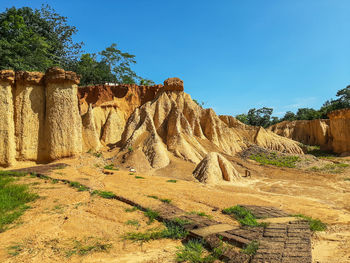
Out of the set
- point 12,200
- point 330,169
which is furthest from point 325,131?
point 12,200

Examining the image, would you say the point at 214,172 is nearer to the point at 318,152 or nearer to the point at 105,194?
the point at 105,194

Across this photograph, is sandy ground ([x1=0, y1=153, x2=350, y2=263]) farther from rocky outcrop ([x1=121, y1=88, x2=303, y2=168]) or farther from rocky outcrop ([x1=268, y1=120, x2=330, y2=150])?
rocky outcrop ([x1=268, y1=120, x2=330, y2=150])

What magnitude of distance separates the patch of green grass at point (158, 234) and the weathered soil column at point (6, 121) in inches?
339

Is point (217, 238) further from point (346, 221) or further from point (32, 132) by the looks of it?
point (32, 132)

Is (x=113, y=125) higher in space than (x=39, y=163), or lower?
higher

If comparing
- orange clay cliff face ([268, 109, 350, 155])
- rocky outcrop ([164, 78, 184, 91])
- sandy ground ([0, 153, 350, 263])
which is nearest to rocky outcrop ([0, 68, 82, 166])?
sandy ground ([0, 153, 350, 263])

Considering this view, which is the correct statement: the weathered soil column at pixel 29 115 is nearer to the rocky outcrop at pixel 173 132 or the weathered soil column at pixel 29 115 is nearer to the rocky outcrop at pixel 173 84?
the rocky outcrop at pixel 173 132

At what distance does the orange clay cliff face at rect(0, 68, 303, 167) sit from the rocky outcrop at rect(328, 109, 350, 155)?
11.7 m

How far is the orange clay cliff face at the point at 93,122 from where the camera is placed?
1073 cm

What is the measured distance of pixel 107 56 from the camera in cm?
3766

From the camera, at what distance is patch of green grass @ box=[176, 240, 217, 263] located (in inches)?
141

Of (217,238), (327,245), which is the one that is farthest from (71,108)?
(327,245)

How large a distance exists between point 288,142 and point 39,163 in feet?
96.4

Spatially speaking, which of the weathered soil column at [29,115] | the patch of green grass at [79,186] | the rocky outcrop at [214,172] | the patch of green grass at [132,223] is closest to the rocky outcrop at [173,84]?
the rocky outcrop at [214,172]
